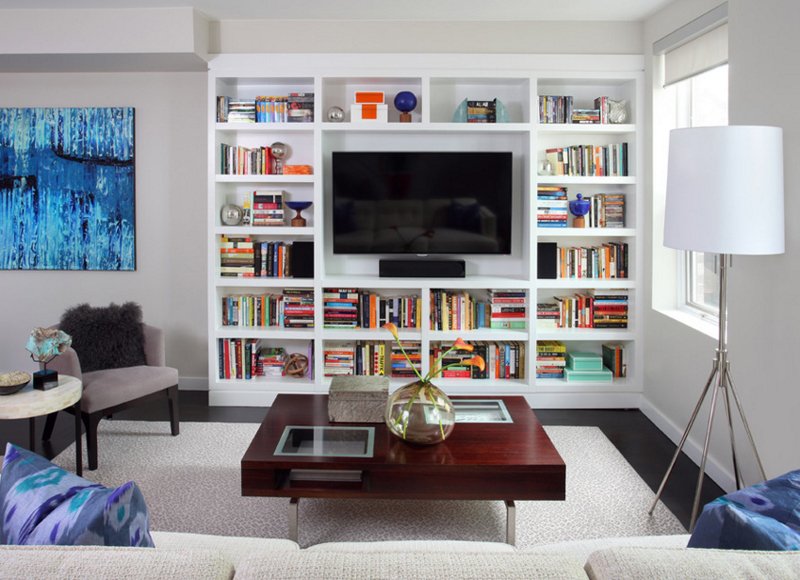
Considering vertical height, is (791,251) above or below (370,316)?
above

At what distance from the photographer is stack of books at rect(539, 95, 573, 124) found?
15.9 ft

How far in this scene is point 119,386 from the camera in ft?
12.6

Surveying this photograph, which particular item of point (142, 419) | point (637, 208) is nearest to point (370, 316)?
point (142, 419)

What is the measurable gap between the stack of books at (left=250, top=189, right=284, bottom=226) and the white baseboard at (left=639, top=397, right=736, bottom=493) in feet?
9.10

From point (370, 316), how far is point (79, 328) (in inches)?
72.8

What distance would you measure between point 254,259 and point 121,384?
1.42 meters

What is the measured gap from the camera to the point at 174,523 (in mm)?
3076

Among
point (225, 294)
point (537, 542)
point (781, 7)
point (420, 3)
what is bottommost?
point (537, 542)

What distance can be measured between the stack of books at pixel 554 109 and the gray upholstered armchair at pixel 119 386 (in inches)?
113

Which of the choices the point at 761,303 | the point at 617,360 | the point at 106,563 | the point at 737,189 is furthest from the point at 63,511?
the point at 617,360

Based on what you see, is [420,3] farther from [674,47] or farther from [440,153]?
[674,47]

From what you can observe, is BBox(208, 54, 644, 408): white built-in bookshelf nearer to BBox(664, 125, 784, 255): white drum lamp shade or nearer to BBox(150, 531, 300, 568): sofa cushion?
BBox(664, 125, 784, 255): white drum lamp shade

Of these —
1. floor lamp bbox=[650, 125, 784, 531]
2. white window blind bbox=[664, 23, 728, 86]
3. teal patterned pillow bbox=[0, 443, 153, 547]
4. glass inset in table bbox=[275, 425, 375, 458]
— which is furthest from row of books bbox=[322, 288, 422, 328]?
teal patterned pillow bbox=[0, 443, 153, 547]

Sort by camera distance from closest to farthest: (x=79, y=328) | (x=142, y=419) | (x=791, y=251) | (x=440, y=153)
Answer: (x=791, y=251), (x=79, y=328), (x=142, y=419), (x=440, y=153)
